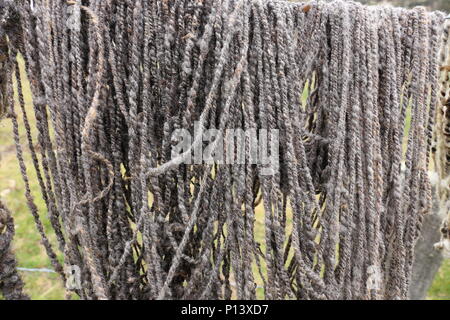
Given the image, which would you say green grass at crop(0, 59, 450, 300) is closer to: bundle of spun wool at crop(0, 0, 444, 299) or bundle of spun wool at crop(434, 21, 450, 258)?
bundle of spun wool at crop(434, 21, 450, 258)

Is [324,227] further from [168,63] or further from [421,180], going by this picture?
[168,63]

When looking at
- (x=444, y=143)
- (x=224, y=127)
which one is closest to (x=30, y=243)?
(x=224, y=127)

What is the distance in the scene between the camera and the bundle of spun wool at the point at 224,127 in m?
0.63


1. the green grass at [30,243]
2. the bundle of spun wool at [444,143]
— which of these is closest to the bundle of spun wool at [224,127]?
the bundle of spun wool at [444,143]

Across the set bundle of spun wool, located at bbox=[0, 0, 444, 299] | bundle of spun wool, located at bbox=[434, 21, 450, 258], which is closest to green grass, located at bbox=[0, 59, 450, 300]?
bundle of spun wool, located at bbox=[434, 21, 450, 258]

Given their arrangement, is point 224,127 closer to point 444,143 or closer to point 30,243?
point 444,143

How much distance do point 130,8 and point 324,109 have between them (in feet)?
1.44

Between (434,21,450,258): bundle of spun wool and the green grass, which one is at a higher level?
(434,21,450,258): bundle of spun wool

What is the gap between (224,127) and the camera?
0.64 m

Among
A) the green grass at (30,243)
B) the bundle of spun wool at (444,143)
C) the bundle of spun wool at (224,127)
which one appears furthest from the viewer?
the green grass at (30,243)

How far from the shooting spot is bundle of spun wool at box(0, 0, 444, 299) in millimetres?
626

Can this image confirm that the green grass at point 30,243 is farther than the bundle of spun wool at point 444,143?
Yes

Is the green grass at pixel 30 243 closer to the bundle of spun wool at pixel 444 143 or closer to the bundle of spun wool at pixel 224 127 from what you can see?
the bundle of spun wool at pixel 444 143
